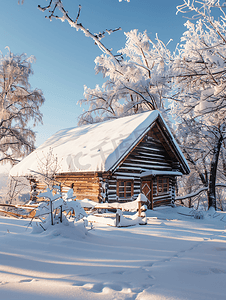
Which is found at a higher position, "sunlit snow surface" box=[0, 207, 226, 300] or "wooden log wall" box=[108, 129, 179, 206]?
"wooden log wall" box=[108, 129, 179, 206]

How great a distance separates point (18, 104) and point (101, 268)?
19012mm

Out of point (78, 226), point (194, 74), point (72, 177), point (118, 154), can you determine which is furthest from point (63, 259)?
point (72, 177)

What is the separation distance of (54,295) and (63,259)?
1263mm

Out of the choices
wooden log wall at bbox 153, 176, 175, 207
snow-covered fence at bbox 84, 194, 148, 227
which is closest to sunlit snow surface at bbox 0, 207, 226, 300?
snow-covered fence at bbox 84, 194, 148, 227

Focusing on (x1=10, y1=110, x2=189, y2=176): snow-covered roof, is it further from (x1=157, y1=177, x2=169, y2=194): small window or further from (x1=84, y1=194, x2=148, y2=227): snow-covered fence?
(x1=157, y1=177, x2=169, y2=194): small window

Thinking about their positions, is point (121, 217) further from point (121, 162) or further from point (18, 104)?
point (18, 104)

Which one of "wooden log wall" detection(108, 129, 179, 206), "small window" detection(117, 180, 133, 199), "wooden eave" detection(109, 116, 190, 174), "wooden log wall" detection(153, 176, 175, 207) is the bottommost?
"wooden log wall" detection(153, 176, 175, 207)

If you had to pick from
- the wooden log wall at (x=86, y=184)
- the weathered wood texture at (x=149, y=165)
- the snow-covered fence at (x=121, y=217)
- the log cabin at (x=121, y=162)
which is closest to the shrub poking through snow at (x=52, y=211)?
the snow-covered fence at (x=121, y=217)

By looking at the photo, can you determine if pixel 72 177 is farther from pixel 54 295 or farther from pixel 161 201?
pixel 54 295

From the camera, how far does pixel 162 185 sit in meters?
15.5

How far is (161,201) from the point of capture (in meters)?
15.2

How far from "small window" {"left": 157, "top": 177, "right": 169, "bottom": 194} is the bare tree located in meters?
11.3

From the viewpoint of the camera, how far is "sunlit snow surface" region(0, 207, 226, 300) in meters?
2.28

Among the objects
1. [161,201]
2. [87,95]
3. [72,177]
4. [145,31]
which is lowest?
[161,201]
